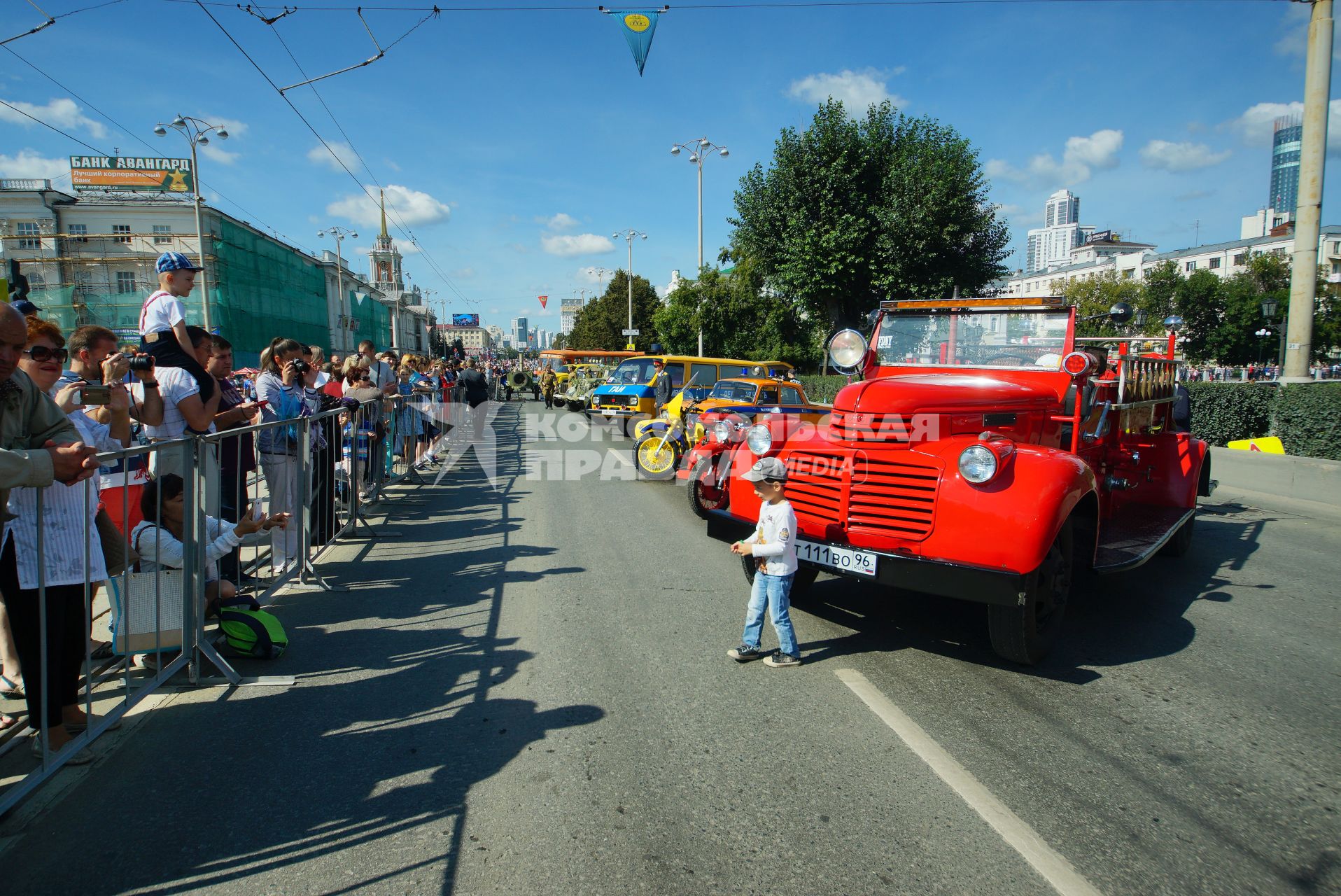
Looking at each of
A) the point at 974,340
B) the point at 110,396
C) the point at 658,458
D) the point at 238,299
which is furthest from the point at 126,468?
the point at 238,299

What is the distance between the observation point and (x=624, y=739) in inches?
133

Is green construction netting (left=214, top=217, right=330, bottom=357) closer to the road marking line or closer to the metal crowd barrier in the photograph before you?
the metal crowd barrier

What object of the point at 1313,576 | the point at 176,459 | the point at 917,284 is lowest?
the point at 1313,576

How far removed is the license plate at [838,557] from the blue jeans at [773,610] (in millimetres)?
189

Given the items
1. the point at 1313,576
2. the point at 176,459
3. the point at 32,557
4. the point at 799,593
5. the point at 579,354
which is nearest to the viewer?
the point at 32,557

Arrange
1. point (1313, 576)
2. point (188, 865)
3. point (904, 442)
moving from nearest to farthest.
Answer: point (188, 865) → point (904, 442) → point (1313, 576)

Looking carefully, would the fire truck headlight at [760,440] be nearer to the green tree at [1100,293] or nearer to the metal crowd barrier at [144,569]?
the metal crowd barrier at [144,569]

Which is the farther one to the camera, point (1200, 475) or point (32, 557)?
point (1200, 475)

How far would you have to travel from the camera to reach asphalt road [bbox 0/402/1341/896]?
8.26 feet

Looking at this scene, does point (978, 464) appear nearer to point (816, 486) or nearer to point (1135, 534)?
point (816, 486)

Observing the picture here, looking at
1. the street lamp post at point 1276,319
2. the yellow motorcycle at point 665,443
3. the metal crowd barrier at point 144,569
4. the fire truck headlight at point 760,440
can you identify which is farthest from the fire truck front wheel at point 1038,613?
the street lamp post at point 1276,319

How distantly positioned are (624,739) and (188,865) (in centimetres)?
166

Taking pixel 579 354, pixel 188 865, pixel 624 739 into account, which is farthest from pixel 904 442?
pixel 579 354

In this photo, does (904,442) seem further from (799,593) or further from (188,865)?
(188,865)
